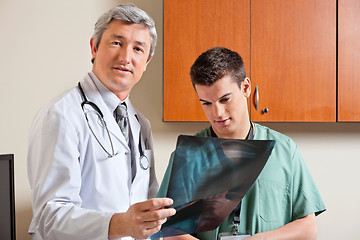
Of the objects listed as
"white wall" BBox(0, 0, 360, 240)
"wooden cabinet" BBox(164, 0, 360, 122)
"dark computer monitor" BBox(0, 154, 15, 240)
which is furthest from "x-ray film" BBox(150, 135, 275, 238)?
"white wall" BBox(0, 0, 360, 240)

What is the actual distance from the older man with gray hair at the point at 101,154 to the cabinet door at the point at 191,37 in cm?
55

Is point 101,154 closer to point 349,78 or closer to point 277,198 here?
point 277,198

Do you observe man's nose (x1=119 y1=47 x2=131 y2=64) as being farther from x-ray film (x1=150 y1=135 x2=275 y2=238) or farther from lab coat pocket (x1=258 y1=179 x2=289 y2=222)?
lab coat pocket (x1=258 y1=179 x2=289 y2=222)

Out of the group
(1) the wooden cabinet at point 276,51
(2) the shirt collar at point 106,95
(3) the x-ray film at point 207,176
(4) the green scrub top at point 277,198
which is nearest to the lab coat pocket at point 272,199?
(4) the green scrub top at point 277,198

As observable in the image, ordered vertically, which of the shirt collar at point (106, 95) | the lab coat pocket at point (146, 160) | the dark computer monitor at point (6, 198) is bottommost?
the dark computer monitor at point (6, 198)

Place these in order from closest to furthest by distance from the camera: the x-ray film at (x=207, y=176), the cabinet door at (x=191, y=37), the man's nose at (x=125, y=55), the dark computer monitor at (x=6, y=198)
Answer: the x-ray film at (x=207, y=176) → the man's nose at (x=125, y=55) → the dark computer monitor at (x=6, y=198) → the cabinet door at (x=191, y=37)

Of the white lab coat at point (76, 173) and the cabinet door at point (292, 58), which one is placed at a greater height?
the cabinet door at point (292, 58)

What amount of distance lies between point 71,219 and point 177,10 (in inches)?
55.8

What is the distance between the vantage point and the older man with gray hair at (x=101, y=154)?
110 cm

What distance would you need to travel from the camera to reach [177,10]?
215 cm

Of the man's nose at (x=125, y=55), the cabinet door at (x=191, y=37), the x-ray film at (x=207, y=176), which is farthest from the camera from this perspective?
the cabinet door at (x=191, y=37)

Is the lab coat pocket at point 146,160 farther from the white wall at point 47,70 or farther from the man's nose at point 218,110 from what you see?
the white wall at point 47,70

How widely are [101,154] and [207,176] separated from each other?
0.45m

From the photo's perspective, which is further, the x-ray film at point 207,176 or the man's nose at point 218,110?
the man's nose at point 218,110
